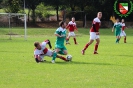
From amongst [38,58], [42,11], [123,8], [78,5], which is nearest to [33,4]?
[42,11]

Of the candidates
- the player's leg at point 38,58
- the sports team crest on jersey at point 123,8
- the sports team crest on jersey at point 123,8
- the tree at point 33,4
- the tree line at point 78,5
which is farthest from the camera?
the tree at point 33,4

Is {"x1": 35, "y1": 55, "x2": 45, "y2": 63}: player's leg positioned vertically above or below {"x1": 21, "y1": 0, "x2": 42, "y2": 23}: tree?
below

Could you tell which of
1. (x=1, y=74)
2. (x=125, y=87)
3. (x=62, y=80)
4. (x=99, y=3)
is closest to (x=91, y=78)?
(x=62, y=80)

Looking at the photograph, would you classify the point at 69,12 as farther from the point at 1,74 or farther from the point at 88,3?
the point at 1,74

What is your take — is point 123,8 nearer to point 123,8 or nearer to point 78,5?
point 123,8

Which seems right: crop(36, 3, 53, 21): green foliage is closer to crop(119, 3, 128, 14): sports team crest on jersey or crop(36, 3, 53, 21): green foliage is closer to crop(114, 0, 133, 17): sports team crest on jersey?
crop(114, 0, 133, 17): sports team crest on jersey

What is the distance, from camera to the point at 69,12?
215 ft

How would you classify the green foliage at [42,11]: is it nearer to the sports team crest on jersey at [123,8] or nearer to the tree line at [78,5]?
the tree line at [78,5]

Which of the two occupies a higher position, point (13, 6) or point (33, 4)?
point (33, 4)

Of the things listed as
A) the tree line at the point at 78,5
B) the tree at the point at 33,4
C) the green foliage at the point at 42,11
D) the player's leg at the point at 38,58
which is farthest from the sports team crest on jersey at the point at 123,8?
the player's leg at the point at 38,58

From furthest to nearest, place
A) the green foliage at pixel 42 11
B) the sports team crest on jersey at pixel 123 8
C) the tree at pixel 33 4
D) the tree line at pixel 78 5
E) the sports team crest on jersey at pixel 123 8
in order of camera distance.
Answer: the green foliage at pixel 42 11, the tree at pixel 33 4, the tree line at pixel 78 5, the sports team crest on jersey at pixel 123 8, the sports team crest on jersey at pixel 123 8

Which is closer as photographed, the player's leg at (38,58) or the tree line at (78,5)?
the player's leg at (38,58)

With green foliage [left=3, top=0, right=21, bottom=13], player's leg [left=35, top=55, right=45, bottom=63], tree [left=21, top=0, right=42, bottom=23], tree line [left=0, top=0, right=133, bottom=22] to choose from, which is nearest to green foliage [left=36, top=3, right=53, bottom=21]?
tree line [left=0, top=0, right=133, bottom=22]

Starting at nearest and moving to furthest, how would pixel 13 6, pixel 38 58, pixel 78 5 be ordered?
1. pixel 38 58
2. pixel 13 6
3. pixel 78 5
